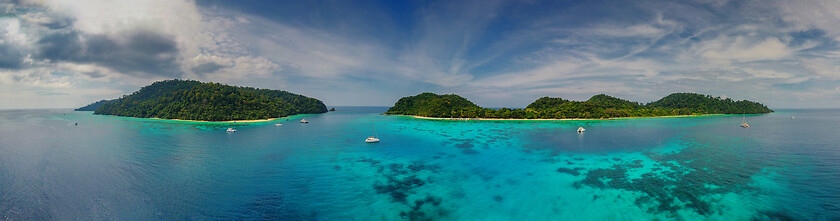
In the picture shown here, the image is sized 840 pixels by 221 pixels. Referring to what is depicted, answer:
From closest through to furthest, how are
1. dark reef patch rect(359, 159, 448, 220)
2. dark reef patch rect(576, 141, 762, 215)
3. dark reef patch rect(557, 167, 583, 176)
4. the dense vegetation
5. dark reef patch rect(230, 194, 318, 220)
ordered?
dark reef patch rect(230, 194, 318, 220), dark reef patch rect(359, 159, 448, 220), dark reef patch rect(576, 141, 762, 215), dark reef patch rect(557, 167, 583, 176), the dense vegetation

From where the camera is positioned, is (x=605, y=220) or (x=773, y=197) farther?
(x=773, y=197)

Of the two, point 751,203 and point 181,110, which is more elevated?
point 181,110

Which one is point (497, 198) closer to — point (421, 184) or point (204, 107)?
A: point (421, 184)

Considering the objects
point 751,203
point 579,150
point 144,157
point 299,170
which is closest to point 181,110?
point 144,157

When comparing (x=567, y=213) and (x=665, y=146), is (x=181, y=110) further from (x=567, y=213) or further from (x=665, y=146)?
(x=665, y=146)

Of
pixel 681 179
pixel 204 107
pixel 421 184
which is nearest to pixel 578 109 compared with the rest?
pixel 681 179

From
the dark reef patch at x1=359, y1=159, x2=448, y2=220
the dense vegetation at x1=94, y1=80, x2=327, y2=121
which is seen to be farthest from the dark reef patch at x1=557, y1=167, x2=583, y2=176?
the dense vegetation at x1=94, y1=80, x2=327, y2=121

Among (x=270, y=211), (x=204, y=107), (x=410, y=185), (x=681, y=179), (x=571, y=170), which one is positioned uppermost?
(x=204, y=107)

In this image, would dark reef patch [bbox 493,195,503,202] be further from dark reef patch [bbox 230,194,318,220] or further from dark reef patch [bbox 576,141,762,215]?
dark reef patch [bbox 230,194,318,220]
